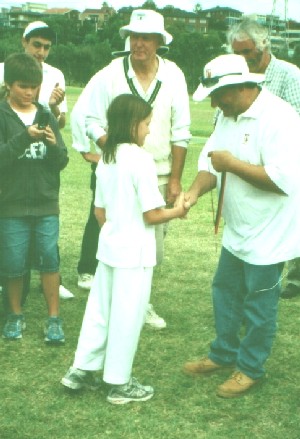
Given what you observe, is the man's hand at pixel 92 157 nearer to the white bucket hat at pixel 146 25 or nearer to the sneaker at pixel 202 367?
the white bucket hat at pixel 146 25

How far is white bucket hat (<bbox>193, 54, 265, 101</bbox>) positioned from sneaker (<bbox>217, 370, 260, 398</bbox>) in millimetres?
1657

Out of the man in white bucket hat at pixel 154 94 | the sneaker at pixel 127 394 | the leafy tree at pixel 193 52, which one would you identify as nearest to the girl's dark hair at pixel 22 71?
the man in white bucket hat at pixel 154 94

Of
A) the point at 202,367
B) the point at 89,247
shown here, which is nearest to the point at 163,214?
the point at 202,367

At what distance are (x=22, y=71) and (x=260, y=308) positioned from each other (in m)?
2.21

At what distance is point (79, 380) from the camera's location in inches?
179

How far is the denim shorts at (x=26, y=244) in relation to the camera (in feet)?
17.6

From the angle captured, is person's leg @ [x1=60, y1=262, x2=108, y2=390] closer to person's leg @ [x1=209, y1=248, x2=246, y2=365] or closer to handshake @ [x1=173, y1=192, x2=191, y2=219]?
handshake @ [x1=173, y1=192, x2=191, y2=219]

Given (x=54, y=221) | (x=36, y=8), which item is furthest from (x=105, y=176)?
(x=36, y=8)

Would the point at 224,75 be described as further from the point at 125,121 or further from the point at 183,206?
the point at 183,206

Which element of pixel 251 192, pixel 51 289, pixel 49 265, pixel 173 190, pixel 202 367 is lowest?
pixel 202 367

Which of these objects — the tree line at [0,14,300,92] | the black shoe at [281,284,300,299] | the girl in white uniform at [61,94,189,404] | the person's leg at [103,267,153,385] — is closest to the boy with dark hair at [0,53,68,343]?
the girl in white uniform at [61,94,189,404]

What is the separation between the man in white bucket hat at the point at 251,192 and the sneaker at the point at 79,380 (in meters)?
0.75

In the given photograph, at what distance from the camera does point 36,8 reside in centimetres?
15775

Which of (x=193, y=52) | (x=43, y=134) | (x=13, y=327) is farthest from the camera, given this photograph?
(x=193, y=52)
